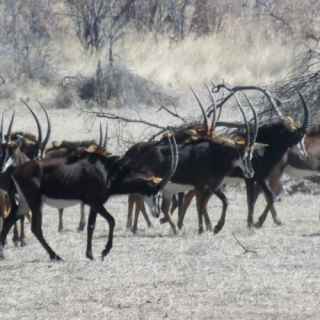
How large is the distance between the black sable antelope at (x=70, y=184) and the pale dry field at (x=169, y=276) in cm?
46

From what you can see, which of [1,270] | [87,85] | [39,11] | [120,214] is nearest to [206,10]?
[39,11]

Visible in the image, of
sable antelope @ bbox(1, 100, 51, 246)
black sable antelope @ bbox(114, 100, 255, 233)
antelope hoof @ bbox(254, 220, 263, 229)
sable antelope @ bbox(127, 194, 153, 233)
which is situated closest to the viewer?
sable antelope @ bbox(1, 100, 51, 246)

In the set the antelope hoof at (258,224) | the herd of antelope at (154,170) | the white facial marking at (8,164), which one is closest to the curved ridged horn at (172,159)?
the herd of antelope at (154,170)

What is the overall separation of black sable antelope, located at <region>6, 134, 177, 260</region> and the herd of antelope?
0.01 meters

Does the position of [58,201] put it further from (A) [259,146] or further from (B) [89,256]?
(A) [259,146]

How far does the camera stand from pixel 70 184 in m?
15.2

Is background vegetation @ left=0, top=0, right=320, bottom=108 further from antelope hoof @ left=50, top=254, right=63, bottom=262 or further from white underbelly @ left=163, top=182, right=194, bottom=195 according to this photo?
antelope hoof @ left=50, top=254, right=63, bottom=262

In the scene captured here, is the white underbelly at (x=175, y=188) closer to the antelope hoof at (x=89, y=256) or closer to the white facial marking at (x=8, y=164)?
the white facial marking at (x=8, y=164)

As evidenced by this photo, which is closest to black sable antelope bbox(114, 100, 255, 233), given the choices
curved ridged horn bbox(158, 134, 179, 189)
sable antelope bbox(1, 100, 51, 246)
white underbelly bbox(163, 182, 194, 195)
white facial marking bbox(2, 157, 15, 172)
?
white underbelly bbox(163, 182, 194, 195)

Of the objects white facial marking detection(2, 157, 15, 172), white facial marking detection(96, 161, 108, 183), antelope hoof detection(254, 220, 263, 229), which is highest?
white facial marking detection(96, 161, 108, 183)

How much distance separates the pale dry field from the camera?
11.9 meters

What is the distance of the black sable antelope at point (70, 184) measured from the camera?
15125 millimetres

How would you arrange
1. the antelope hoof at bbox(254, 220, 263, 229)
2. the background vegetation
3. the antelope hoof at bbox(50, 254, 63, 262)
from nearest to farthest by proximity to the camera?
the antelope hoof at bbox(50, 254, 63, 262) → the antelope hoof at bbox(254, 220, 263, 229) → the background vegetation

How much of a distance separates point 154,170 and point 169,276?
4.01 metres
